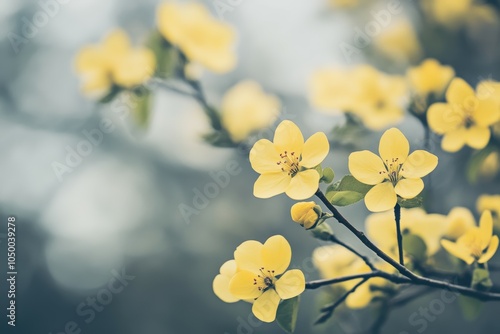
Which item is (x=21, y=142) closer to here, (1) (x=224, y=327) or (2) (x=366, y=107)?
(1) (x=224, y=327)

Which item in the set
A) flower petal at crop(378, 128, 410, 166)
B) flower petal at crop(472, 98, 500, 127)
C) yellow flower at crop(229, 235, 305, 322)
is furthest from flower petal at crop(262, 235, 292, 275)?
flower petal at crop(472, 98, 500, 127)

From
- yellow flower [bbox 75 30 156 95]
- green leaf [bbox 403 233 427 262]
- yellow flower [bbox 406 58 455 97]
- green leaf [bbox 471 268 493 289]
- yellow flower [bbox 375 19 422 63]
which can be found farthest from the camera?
yellow flower [bbox 375 19 422 63]

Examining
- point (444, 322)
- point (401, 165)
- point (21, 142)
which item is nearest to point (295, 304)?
point (401, 165)

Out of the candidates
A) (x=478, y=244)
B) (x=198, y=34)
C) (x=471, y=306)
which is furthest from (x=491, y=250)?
(x=198, y=34)

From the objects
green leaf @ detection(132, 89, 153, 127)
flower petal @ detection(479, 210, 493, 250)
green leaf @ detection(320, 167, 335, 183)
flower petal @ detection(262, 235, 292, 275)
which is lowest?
green leaf @ detection(132, 89, 153, 127)

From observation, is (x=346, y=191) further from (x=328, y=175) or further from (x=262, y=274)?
(x=262, y=274)

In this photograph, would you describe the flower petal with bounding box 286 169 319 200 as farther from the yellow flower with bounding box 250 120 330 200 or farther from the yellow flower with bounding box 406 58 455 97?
the yellow flower with bounding box 406 58 455 97

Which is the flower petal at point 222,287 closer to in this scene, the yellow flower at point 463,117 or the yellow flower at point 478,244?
the yellow flower at point 478,244
